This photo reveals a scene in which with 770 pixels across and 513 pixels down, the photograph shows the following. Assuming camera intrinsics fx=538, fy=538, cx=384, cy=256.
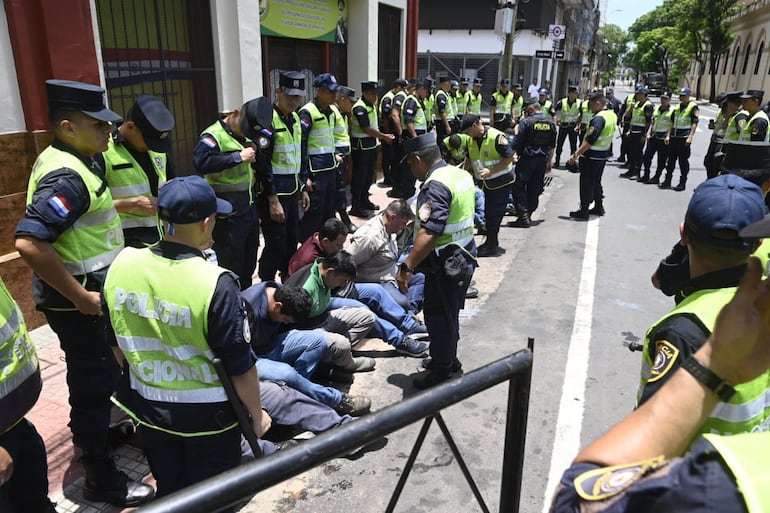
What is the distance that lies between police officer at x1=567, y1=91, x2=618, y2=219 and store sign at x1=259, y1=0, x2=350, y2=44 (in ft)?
14.9

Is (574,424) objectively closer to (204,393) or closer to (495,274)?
(204,393)

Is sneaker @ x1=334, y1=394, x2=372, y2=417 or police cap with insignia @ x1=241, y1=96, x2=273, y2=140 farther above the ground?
police cap with insignia @ x1=241, y1=96, x2=273, y2=140

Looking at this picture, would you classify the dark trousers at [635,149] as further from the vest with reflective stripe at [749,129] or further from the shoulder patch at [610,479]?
the shoulder patch at [610,479]

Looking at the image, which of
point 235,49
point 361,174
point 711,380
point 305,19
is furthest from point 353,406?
point 305,19

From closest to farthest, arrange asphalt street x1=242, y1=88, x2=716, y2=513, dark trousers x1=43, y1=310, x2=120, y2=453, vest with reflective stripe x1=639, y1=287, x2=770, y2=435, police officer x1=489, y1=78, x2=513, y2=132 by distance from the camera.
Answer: vest with reflective stripe x1=639, y1=287, x2=770, y2=435
dark trousers x1=43, y1=310, x2=120, y2=453
asphalt street x1=242, y1=88, x2=716, y2=513
police officer x1=489, y1=78, x2=513, y2=132

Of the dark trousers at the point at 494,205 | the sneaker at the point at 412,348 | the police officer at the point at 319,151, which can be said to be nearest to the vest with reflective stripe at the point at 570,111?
the dark trousers at the point at 494,205

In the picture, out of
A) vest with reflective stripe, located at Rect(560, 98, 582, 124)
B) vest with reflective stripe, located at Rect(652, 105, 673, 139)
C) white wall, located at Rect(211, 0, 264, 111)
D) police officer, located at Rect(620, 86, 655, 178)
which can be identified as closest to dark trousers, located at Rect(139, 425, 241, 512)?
white wall, located at Rect(211, 0, 264, 111)

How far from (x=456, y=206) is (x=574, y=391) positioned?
1.61m

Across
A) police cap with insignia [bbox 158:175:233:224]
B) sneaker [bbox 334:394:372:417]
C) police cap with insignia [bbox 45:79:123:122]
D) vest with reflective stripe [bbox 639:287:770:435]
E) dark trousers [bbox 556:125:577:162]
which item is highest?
police cap with insignia [bbox 45:79:123:122]

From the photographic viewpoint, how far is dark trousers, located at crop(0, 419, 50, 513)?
2.20m

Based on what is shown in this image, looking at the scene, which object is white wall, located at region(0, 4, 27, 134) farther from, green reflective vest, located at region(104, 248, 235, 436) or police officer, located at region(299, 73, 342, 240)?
green reflective vest, located at region(104, 248, 235, 436)

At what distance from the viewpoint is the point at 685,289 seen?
1868 mm

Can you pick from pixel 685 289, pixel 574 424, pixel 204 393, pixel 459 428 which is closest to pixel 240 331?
pixel 204 393

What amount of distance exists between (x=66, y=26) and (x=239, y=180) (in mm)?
1823
